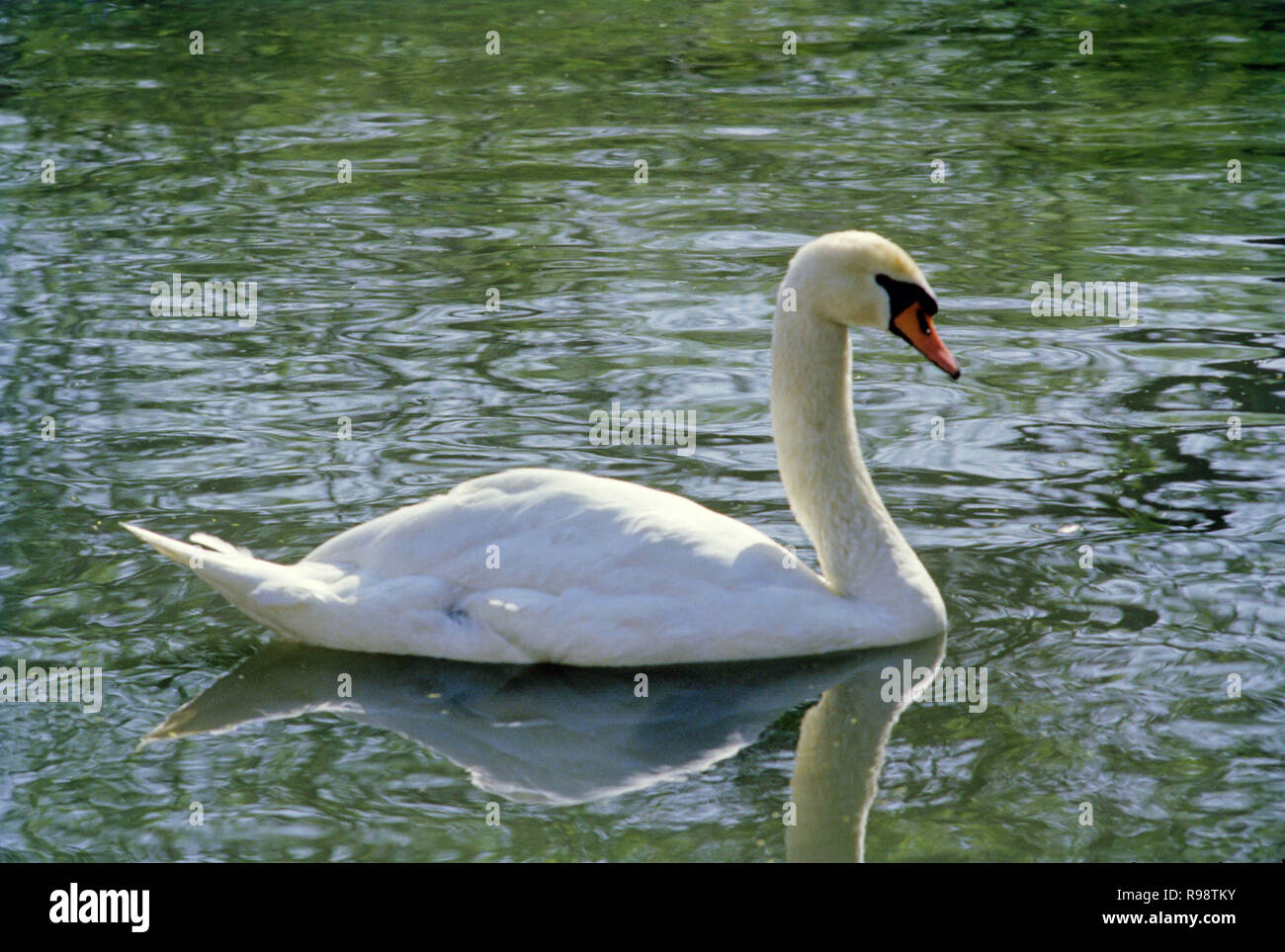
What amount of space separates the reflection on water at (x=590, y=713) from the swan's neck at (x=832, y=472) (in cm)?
23

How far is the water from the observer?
4977mm

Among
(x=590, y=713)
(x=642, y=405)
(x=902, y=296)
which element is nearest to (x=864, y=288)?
(x=902, y=296)

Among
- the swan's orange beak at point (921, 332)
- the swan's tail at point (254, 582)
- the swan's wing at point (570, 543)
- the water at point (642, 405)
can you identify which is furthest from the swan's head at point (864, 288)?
the swan's tail at point (254, 582)

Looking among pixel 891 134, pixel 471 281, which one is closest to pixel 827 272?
pixel 471 281

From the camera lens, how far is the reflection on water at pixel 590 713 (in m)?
5.04

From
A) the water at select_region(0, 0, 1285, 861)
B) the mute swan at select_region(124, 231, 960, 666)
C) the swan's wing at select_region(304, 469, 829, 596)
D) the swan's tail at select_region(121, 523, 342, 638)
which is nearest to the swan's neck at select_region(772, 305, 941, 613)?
the mute swan at select_region(124, 231, 960, 666)

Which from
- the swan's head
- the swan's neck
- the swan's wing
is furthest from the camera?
the swan's neck

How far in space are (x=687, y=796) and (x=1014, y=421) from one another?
3474 mm

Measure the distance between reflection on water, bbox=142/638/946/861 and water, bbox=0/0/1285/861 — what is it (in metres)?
0.02

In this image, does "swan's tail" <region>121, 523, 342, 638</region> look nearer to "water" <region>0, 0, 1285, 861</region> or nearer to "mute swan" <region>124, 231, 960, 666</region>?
"mute swan" <region>124, 231, 960, 666</region>

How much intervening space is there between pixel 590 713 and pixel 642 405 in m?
2.86

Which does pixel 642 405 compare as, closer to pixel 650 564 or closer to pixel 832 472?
pixel 832 472

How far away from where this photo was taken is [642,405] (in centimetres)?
809

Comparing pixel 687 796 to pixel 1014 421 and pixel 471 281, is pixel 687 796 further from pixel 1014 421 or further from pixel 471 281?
pixel 471 281
